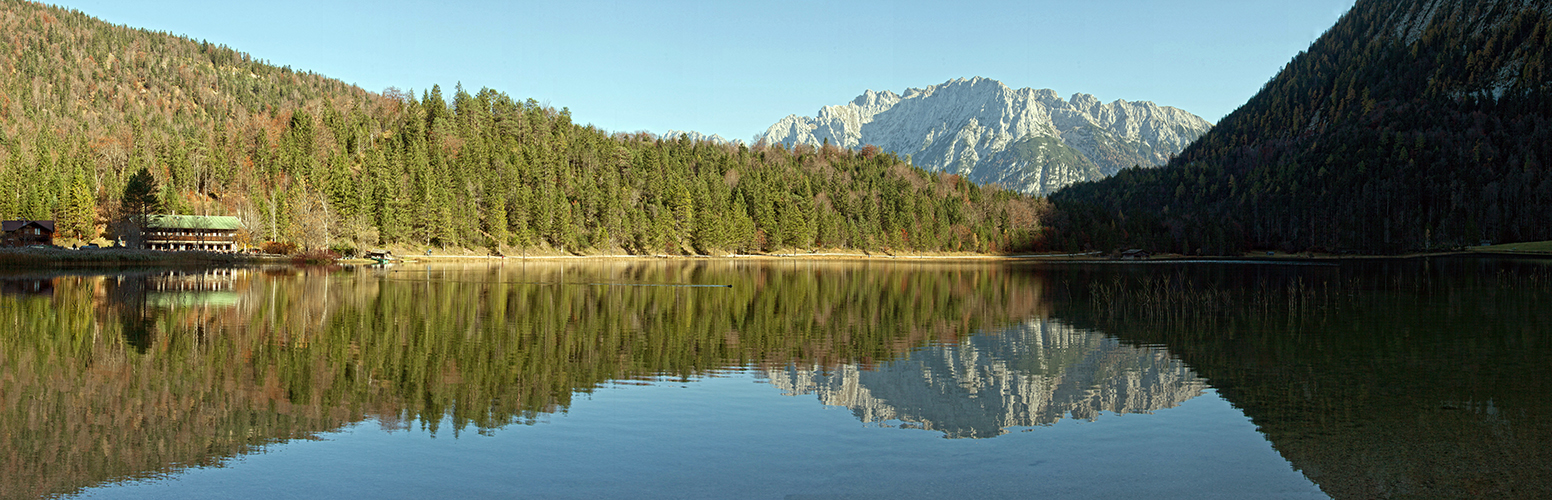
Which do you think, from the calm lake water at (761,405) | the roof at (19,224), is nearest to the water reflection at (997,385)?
the calm lake water at (761,405)

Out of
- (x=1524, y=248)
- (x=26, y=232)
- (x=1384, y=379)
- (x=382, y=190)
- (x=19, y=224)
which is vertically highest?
(x=382, y=190)

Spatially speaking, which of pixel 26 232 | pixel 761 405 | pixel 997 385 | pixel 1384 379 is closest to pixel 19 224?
pixel 26 232

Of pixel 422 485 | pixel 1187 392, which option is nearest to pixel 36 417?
pixel 422 485

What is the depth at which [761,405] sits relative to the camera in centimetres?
2005

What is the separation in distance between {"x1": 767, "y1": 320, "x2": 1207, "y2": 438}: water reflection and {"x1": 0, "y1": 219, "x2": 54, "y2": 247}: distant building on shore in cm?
13001

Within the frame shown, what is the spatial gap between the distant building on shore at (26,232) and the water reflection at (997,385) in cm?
13001

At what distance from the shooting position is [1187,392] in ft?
72.9

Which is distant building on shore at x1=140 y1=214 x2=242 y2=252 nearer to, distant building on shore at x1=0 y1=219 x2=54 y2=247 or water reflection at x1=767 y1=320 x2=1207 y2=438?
distant building on shore at x1=0 y1=219 x2=54 y2=247

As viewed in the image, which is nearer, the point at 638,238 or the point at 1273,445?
the point at 1273,445

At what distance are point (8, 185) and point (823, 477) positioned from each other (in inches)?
6126

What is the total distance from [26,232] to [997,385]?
13836 cm

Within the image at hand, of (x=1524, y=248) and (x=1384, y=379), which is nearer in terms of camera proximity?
(x=1384, y=379)

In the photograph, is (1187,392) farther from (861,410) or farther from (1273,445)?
(861,410)

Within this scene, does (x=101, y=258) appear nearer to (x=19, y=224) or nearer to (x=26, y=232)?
(x=26, y=232)
